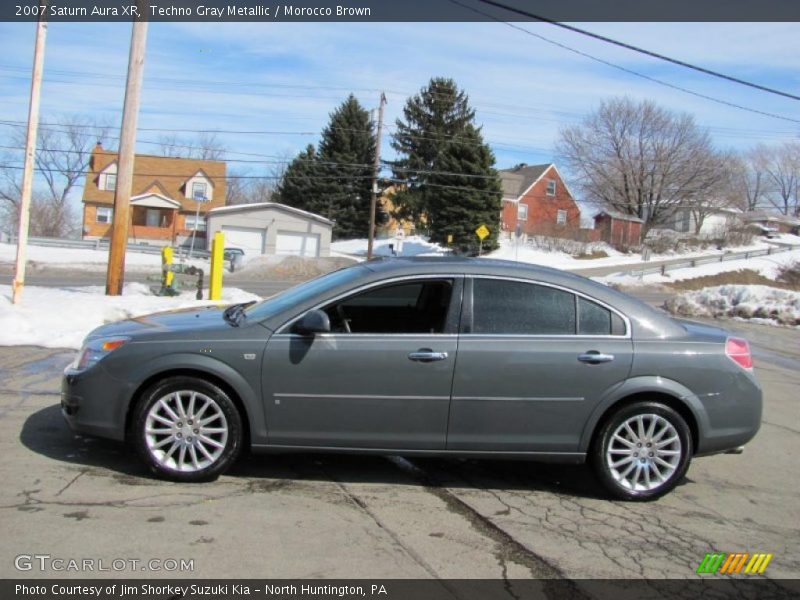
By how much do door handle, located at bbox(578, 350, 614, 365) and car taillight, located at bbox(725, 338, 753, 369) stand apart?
2.94ft

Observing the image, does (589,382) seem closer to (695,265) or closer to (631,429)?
(631,429)

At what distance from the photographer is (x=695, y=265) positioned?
44.9 m

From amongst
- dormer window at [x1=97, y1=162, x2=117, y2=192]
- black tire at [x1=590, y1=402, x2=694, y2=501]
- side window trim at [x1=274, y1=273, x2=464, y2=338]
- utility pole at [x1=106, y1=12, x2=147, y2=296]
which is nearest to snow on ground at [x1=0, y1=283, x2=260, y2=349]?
utility pole at [x1=106, y1=12, x2=147, y2=296]

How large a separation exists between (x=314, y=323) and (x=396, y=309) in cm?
78

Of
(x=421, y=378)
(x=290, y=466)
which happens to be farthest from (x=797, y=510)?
(x=290, y=466)

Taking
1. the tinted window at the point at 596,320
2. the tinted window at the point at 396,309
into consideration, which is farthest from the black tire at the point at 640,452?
the tinted window at the point at 396,309

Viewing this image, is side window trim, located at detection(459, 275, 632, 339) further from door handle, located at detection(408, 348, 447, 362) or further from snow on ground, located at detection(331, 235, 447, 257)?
snow on ground, located at detection(331, 235, 447, 257)

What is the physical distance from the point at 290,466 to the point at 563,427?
1.97 m

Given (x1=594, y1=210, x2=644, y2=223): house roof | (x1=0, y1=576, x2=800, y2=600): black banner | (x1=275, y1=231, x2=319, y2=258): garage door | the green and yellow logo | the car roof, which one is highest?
(x1=594, y1=210, x2=644, y2=223): house roof

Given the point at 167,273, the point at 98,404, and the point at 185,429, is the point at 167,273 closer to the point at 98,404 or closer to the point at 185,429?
the point at 98,404

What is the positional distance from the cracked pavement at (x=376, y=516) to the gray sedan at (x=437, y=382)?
287mm

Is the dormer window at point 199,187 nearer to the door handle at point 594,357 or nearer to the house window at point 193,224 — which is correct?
the house window at point 193,224

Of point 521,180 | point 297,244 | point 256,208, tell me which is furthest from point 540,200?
point 256,208

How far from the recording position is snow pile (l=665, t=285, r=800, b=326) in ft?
55.8
